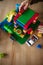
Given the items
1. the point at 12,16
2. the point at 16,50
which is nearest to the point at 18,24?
the point at 12,16

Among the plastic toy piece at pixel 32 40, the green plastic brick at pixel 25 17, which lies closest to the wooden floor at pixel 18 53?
the plastic toy piece at pixel 32 40

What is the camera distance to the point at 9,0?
1.35 meters

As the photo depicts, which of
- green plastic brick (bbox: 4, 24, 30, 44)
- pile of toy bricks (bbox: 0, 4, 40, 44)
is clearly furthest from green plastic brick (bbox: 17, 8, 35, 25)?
green plastic brick (bbox: 4, 24, 30, 44)

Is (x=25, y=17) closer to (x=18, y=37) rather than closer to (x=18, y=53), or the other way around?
(x=18, y=37)

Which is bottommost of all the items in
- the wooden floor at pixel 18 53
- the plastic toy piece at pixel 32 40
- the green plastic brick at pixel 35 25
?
the wooden floor at pixel 18 53

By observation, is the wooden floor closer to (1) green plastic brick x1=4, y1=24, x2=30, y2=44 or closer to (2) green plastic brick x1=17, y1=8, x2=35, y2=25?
(1) green plastic brick x1=4, y1=24, x2=30, y2=44

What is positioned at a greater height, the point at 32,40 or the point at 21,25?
the point at 21,25

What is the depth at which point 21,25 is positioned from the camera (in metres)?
1.04

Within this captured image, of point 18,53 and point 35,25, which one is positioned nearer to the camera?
point 18,53

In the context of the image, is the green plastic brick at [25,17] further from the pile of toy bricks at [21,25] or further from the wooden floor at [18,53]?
the wooden floor at [18,53]

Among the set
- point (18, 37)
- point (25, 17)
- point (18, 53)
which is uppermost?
point (25, 17)

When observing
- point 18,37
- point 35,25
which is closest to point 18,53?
point 18,37

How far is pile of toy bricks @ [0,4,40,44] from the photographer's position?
40.6 inches

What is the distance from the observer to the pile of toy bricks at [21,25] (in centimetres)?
103
